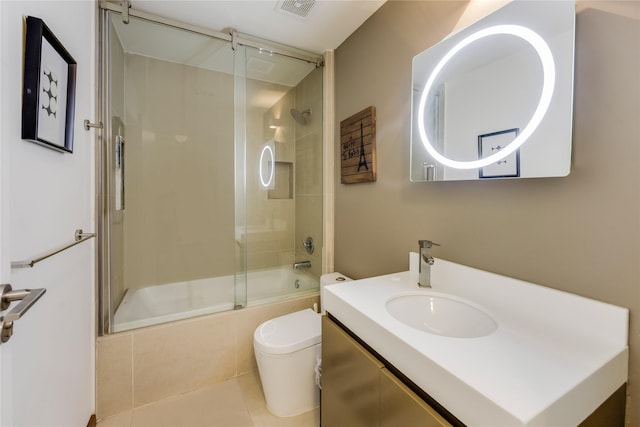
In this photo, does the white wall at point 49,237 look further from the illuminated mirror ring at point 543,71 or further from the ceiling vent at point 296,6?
the illuminated mirror ring at point 543,71

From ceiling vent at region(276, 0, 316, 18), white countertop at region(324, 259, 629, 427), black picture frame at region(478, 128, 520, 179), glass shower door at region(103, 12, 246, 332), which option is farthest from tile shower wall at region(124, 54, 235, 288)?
black picture frame at region(478, 128, 520, 179)

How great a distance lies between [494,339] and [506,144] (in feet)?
2.25

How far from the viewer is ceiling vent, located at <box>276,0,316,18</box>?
62.6 inches

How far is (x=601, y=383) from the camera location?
2.15 feet

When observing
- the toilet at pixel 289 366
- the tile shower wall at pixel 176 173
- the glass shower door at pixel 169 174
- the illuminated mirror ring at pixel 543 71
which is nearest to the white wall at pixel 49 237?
the glass shower door at pixel 169 174

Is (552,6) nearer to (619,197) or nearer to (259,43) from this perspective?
(619,197)

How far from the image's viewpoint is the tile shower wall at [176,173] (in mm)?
2029

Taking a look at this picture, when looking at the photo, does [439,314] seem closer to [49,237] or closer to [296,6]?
[49,237]

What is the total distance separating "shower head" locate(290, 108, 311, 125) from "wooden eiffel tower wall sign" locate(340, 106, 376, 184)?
45 centimetres

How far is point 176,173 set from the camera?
7.47ft

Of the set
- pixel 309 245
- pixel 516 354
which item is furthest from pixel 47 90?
pixel 309 245

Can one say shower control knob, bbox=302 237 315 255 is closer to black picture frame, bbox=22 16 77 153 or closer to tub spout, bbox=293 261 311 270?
tub spout, bbox=293 261 311 270

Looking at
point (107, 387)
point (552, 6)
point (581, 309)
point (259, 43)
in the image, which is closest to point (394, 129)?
point (552, 6)

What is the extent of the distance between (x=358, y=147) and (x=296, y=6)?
929mm
